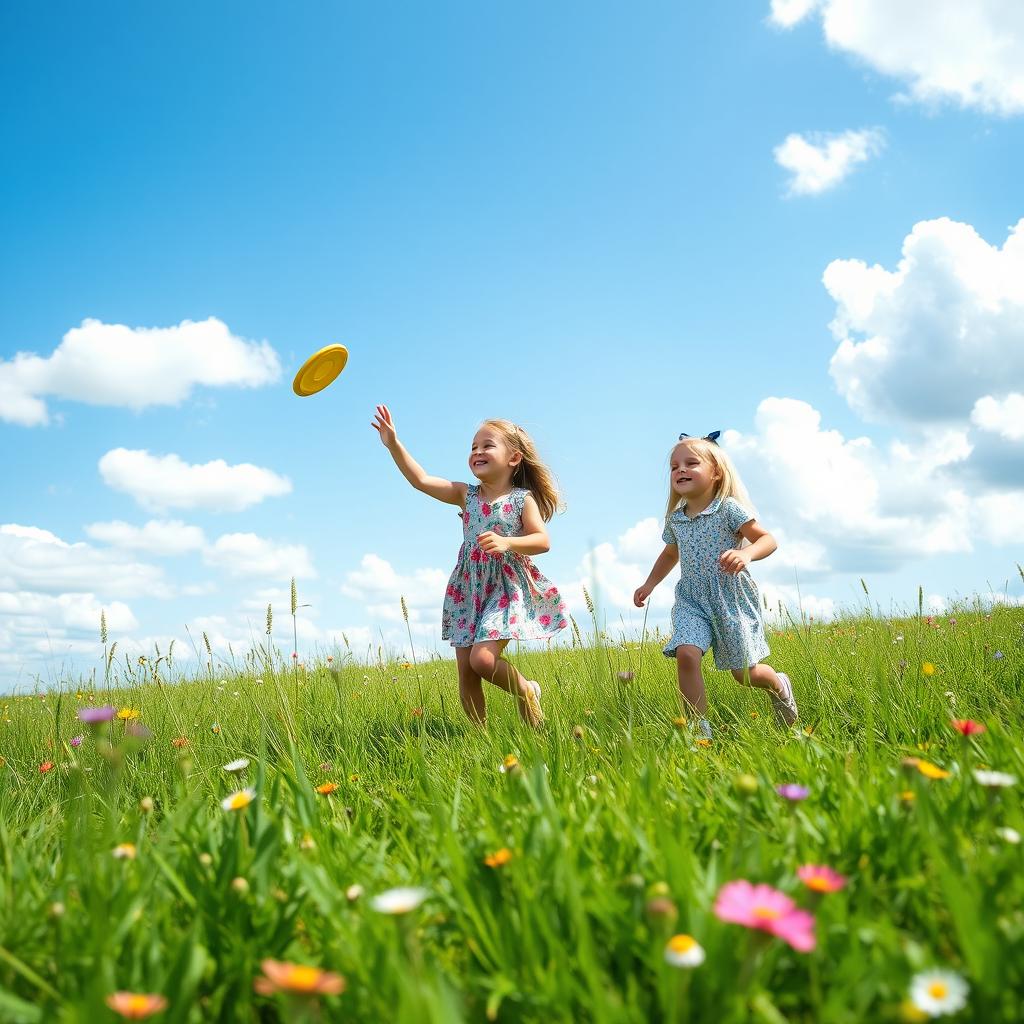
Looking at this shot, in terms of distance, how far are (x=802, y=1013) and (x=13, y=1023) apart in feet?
3.99

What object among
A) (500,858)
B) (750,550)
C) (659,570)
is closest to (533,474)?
(659,570)

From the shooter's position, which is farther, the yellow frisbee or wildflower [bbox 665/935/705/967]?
the yellow frisbee

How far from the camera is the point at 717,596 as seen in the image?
16.0 feet

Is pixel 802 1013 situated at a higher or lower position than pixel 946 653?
lower

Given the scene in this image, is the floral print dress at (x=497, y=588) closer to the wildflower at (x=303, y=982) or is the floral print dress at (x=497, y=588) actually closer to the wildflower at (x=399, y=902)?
the wildflower at (x=399, y=902)

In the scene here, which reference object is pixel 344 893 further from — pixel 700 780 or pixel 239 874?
pixel 700 780

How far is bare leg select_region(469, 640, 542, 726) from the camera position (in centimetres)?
470

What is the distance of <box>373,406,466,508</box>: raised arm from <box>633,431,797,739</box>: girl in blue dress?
1.42 metres

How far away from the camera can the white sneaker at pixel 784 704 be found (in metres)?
4.53

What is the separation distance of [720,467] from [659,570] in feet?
2.48

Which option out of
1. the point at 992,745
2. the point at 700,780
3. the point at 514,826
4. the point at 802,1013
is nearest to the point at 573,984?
the point at 802,1013

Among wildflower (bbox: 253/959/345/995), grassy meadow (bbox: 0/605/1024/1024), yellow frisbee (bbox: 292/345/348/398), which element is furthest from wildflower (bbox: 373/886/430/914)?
yellow frisbee (bbox: 292/345/348/398)

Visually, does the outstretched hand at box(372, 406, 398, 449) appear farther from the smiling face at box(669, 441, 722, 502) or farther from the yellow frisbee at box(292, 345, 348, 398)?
the smiling face at box(669, 441, 722, 502)

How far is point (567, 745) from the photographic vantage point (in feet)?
10.1
